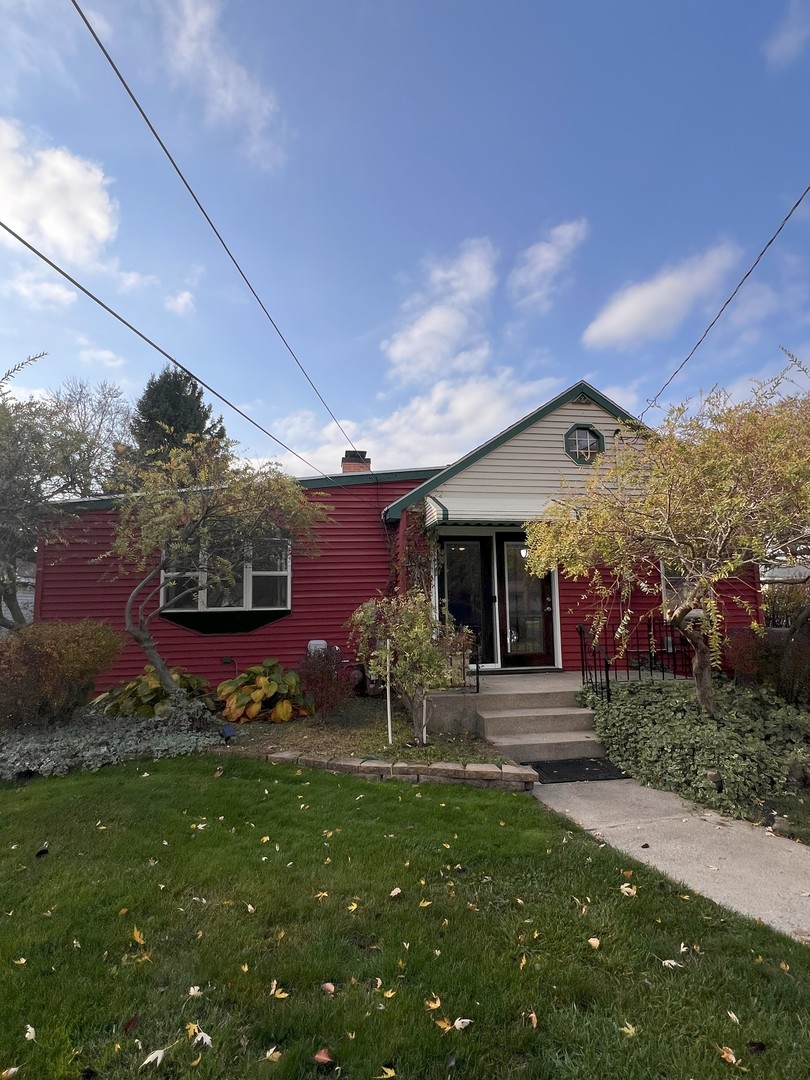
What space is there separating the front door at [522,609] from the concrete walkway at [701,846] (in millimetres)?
3642

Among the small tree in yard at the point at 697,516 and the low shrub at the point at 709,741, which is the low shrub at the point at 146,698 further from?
the low shrub at the point at 709,741

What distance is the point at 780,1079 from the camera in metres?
1.78

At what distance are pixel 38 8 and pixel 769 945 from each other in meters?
7.44

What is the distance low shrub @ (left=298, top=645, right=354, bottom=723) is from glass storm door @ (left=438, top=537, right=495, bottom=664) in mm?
2233

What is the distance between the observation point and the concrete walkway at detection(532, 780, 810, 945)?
3.01m

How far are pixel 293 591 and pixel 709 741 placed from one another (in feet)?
20.6

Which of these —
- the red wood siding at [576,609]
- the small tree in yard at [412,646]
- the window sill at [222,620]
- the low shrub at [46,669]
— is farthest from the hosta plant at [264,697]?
the red wood siding at [576,609]

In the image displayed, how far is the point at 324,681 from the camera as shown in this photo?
6.75 metres

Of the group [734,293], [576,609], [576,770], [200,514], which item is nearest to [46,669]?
[200,514]

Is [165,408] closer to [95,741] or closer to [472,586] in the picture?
[472,586]

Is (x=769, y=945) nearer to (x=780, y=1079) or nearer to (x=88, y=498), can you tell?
(x=780, y=1079)

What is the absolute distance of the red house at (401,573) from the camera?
8.39 metres

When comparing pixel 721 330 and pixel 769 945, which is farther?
pixel 721 330

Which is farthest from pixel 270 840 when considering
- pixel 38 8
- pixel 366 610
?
pixel 38 8
